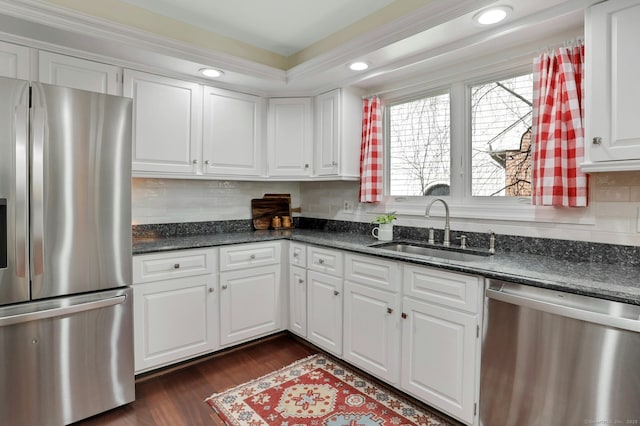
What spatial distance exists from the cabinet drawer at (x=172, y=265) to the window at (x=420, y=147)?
5.31 ft

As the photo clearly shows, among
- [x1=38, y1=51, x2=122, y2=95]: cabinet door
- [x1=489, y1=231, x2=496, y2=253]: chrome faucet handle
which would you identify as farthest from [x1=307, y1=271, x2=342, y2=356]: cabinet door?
[x1=38, y1=51, x2=122, y2=95]: cabinet door

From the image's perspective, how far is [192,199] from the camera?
3055mm

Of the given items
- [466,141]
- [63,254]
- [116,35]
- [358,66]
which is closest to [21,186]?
[63,254]

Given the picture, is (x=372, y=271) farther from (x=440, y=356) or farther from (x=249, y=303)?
(x=249, y=303)

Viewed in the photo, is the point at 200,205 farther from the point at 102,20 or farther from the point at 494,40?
the point at 494,40

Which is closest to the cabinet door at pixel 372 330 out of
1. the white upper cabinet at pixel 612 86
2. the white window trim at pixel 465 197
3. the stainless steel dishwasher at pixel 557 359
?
the stainless steel dishwasher at pixel 557 359

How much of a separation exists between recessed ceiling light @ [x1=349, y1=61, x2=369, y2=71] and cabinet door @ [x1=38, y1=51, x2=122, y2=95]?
1.63 m

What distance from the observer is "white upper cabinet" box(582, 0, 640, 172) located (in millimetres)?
1499

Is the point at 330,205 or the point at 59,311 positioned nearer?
the point at 59,311

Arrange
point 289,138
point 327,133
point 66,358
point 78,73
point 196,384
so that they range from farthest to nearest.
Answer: point 289,138 < point 327,133 < point 196,384 < point 78,73 < point 66,358

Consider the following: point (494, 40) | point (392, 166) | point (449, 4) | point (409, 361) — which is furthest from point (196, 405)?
point (494, 40)

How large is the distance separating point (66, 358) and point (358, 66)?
8.40 feet

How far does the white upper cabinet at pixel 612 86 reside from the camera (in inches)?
59.0

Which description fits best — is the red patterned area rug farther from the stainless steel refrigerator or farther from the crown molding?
the crown molding
